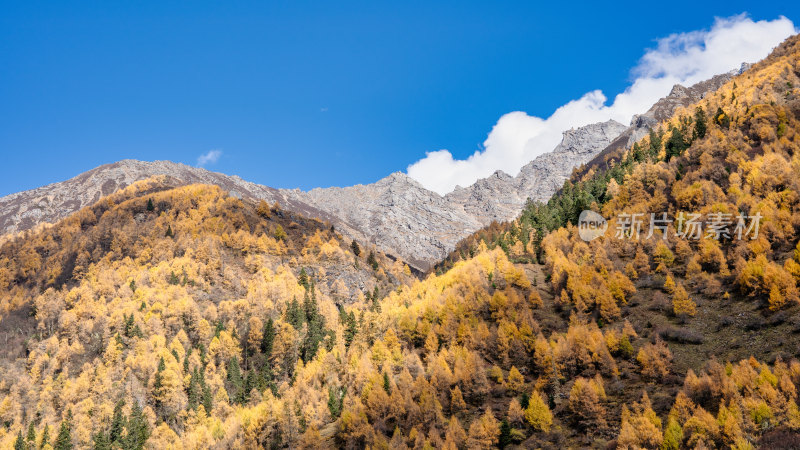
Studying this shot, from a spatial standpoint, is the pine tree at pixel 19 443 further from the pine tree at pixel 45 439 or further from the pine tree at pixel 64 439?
the pine tree at pixel 64 439

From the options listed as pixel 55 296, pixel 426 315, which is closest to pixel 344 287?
pixel 426 315

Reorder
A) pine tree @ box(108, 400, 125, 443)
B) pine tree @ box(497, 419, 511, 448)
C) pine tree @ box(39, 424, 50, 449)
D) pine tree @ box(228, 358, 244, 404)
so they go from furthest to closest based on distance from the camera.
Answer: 1. pine tree @ box(228, 358, 244, 404)
2. pine tree @ box(39, 424, 50, 449)
3. pine tree @ box(108, 400, 125, 443)
4. pine tree @ box(497, 419, 511, 448)

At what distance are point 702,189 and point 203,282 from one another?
523 feet

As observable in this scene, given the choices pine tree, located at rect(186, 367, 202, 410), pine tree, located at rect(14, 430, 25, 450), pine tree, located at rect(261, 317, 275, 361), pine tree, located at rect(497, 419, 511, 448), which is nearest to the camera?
pine tree, located at rect(497, 419, 511, 448)

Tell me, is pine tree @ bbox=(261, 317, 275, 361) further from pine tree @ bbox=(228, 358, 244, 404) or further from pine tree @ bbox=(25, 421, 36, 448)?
pine tree @ bbox=(25, 421, 36, 448)

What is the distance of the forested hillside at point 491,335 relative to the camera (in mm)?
83250

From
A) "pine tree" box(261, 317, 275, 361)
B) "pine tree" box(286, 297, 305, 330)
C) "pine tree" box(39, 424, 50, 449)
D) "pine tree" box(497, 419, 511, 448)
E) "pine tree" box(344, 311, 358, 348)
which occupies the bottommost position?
"pine tree" box(497, 419, 511, 448)

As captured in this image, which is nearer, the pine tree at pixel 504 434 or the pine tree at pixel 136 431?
the pine tree at pixel 504 434

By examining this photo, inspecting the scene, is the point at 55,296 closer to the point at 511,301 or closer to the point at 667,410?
the point at 511,301

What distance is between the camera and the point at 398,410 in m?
102

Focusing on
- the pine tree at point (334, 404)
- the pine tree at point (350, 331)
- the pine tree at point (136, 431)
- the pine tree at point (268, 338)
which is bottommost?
the pine tree at point (334, 404)

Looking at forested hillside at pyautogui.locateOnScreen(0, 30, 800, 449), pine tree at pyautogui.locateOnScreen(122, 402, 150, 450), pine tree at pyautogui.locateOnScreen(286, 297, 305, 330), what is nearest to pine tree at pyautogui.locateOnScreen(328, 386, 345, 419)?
forested hillside at pyautogui.locateOnScreen(0, 30, 800, 449)

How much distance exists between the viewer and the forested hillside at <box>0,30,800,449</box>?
273ft

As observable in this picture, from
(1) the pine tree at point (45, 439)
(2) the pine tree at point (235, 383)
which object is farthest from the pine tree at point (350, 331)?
(1) the pine tree at point (45, 439)
